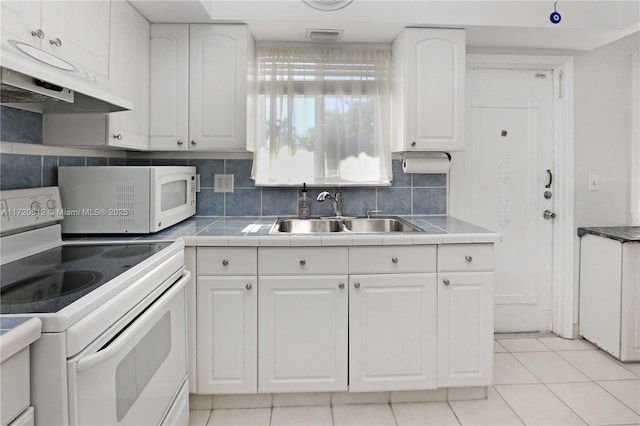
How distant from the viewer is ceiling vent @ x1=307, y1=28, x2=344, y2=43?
234 centimetres

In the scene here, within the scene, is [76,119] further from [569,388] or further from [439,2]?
[569,388]

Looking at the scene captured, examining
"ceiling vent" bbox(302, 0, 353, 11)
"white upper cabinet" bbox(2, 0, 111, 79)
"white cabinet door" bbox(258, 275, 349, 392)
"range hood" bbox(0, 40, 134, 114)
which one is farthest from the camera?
"ceiling vent" bbox(302, 0, 353, 11)

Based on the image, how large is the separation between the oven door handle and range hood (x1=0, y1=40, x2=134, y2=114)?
742 millimetres

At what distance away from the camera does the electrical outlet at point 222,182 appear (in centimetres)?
258

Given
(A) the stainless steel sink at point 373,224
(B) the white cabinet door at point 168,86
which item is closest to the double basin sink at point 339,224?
(A) the stainless steel sink at point 373,224

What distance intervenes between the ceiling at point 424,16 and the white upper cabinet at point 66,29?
19.2 inches

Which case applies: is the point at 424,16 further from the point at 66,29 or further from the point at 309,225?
the point at 66,29

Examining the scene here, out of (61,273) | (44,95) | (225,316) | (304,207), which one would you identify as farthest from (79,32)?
(304,207)

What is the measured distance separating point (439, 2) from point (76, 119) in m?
1.98

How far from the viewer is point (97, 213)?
72.3 inches

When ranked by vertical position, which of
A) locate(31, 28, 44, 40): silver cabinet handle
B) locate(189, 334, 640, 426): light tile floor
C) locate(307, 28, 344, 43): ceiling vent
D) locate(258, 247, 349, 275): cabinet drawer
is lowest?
locate(189, 334, 640, 426): light tile floor

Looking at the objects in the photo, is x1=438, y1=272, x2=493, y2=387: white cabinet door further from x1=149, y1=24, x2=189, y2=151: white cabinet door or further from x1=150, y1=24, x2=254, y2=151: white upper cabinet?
x1=149, y1=24, x2=189, y2=151: white cabinet door

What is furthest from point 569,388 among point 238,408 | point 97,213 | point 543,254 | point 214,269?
point 97,213

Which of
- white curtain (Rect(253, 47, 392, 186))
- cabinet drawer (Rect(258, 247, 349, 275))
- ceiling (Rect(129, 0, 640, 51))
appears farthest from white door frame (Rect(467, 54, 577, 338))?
cabinet drawer (Rect(258, 247, 349, 275))
